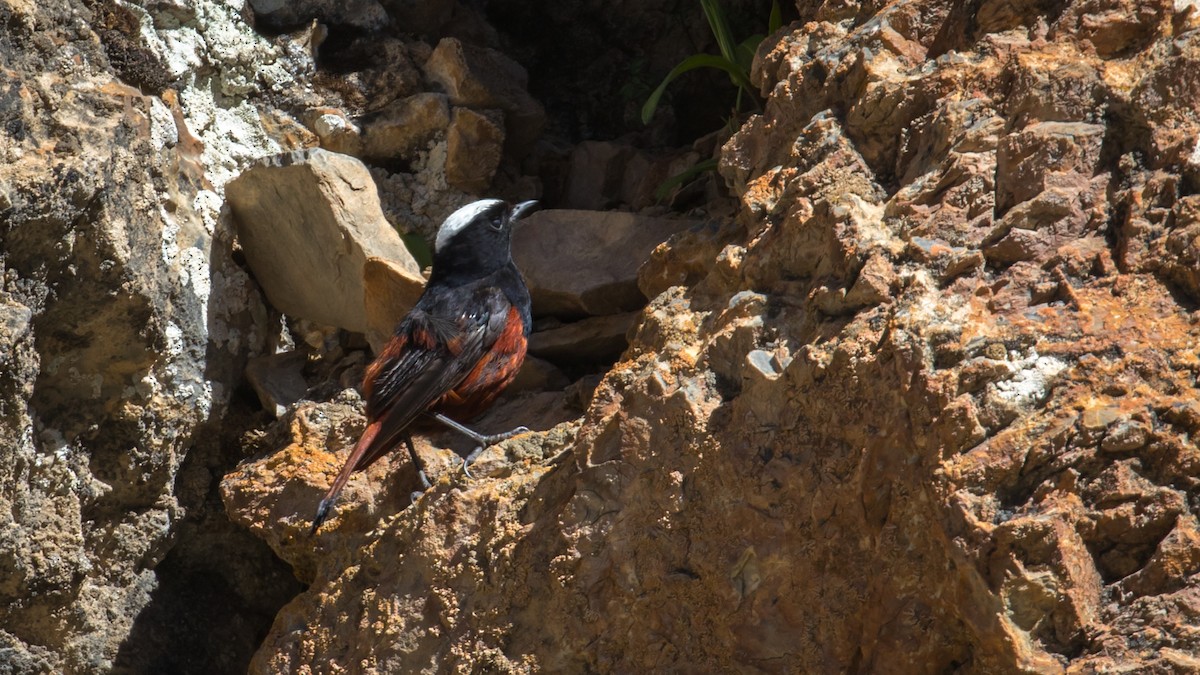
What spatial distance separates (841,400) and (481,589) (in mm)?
1241

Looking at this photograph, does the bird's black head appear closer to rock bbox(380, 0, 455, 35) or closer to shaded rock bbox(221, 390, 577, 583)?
shaded rock bbox(221, 390, 577, 583)

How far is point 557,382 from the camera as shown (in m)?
4.70

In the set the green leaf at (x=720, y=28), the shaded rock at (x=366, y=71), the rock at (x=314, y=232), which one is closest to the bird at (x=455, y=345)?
the rock at (x=314, y=232)

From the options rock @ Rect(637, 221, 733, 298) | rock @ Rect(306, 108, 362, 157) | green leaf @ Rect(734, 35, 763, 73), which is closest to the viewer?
rock @ Rect(637, 221, 733, 298)

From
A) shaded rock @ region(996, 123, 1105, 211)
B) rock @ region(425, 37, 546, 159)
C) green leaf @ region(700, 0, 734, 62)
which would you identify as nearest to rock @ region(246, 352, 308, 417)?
rock @ region(425, 37, 546, 159)

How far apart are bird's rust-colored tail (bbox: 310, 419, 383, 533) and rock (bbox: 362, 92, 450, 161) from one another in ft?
5.03

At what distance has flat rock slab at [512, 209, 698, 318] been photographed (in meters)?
4.57

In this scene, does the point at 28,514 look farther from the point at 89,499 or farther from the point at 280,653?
the point at 280,653

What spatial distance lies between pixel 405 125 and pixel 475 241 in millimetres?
770

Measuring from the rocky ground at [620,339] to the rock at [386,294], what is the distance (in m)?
0.02

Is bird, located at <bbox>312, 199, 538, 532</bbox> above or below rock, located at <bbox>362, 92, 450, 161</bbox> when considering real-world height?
below

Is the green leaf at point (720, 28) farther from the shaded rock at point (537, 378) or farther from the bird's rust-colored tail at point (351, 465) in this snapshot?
the bird's rust-colored tail at point (351, 465)

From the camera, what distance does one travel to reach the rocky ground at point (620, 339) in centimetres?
253

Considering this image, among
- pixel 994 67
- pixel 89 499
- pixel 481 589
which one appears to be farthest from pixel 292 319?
pixel 994 67
